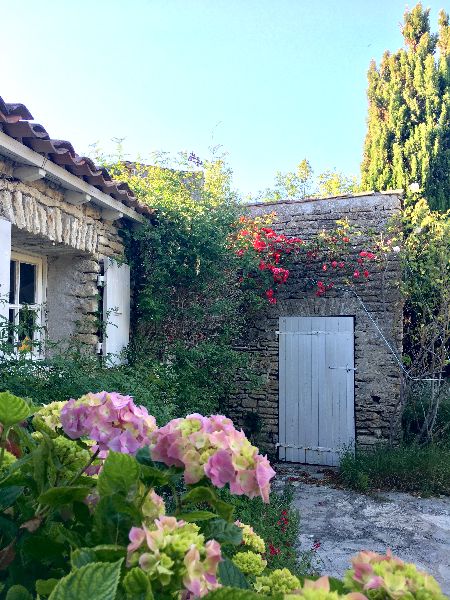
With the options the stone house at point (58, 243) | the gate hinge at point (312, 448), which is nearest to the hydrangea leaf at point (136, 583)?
the stone house at point (58, 243)

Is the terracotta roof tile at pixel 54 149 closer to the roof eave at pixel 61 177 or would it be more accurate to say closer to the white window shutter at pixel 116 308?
the roof eave at pixel 61 177

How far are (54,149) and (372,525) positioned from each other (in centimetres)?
390

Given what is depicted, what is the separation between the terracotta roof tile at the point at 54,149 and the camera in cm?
346

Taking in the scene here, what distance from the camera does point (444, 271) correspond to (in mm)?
6465

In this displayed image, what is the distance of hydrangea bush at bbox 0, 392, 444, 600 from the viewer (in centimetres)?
62

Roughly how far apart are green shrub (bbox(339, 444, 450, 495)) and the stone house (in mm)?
2795

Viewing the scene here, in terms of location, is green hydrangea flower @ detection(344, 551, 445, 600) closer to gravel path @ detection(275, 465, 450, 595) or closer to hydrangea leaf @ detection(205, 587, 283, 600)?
hydrangea leaf @ detection(205, 587, 283, 600)

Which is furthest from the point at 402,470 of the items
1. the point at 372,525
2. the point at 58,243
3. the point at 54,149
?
the point at 54,149

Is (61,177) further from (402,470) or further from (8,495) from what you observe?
(402,470)

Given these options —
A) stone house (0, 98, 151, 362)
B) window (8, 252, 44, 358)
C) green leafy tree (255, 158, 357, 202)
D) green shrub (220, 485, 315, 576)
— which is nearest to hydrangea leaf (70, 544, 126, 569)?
green shrub (220, 485, 315, 576)

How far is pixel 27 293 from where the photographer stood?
473cm

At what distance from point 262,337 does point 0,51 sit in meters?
4.18

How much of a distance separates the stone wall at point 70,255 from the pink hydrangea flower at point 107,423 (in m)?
3.48

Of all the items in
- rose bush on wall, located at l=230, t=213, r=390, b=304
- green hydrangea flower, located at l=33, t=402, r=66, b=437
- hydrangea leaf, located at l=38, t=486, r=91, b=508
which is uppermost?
rose bush on wall, located at l=230, t=213, r=390, b=304
